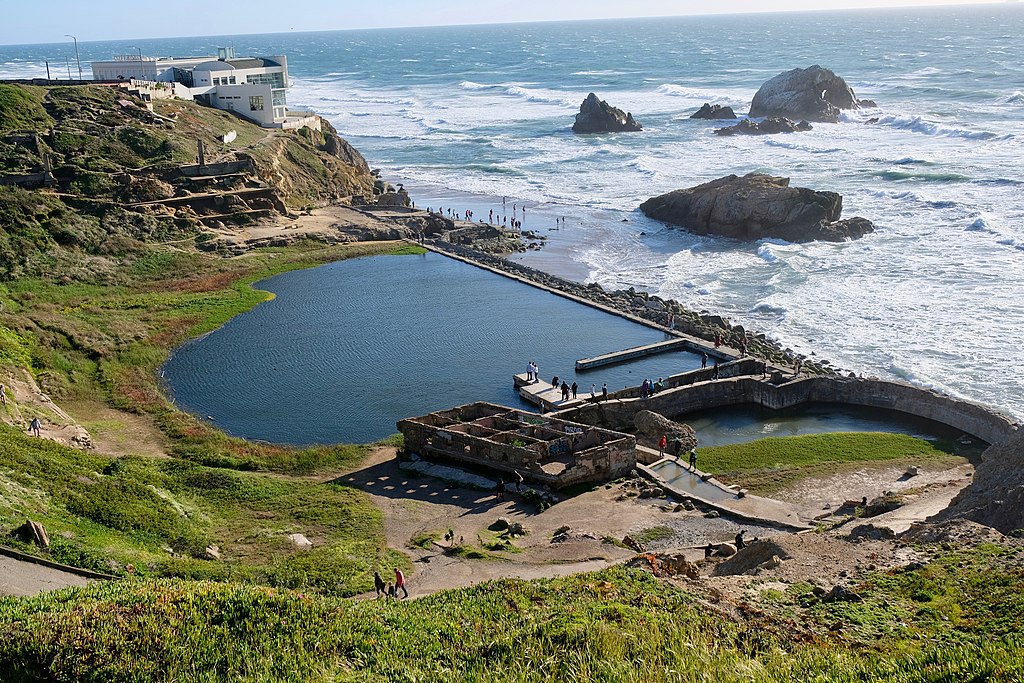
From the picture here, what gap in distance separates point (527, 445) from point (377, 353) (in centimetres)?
1359

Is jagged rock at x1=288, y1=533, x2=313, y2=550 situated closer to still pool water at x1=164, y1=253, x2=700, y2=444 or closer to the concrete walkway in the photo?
still pool water at x1=164, y1=253, x2=700, y2=444

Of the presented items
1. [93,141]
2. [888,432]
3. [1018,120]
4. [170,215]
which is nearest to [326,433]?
[888,432]

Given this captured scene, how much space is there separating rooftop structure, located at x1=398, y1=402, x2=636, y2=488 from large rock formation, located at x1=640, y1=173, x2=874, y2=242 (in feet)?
120

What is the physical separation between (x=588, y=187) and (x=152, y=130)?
118 feet

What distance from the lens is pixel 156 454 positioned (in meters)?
31.3

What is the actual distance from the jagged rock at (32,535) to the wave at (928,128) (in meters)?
96.2

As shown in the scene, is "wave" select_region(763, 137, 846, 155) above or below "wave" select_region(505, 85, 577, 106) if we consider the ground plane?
below

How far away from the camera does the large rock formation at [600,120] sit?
116 meters

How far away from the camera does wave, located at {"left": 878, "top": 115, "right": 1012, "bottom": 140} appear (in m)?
96.9

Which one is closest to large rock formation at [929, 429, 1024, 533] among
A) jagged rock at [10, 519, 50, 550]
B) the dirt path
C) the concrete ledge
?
the concrete ledge

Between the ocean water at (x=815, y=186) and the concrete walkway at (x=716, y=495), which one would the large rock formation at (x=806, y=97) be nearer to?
the ocean water at (x=815, y=186)

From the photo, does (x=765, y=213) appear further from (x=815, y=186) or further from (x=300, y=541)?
(x=300, y=541)

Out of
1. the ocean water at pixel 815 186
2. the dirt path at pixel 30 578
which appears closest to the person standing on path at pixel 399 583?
the dirt path at pixel 30 578

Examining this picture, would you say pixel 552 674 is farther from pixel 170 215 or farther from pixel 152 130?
pixel 152 130
